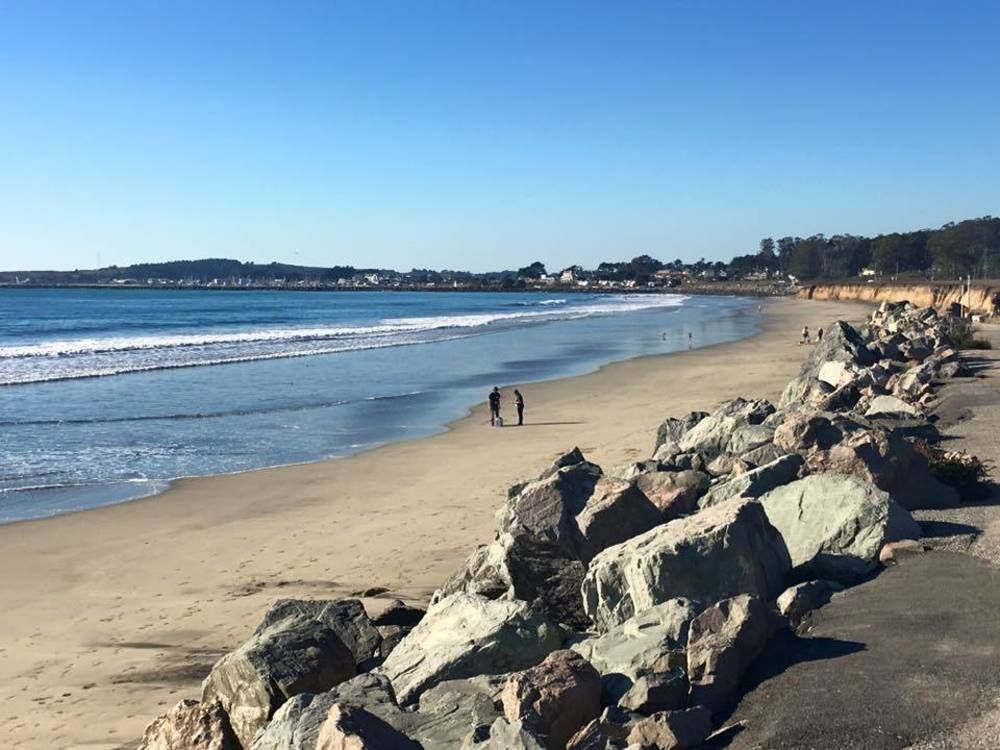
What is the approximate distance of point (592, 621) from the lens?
7.80m

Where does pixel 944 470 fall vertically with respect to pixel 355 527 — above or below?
above

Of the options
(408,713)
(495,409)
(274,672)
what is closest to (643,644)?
(408,713)

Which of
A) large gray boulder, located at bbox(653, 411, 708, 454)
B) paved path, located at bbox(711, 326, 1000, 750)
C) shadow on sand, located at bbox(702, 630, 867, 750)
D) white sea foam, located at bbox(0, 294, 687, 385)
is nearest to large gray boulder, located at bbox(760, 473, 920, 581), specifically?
paved path, located at bbox(711, 326, 1000, 750)

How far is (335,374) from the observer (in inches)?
1468

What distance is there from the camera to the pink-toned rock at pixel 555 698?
562 cm

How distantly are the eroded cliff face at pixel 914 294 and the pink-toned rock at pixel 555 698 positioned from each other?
50531 millimetres

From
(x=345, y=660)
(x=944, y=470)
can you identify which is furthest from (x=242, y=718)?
(x=944, y=470)

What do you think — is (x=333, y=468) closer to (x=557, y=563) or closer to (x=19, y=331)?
(x=557, y=563)

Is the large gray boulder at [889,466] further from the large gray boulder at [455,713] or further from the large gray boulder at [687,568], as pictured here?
the large gray boulder at [455,713]

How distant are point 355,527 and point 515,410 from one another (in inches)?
472

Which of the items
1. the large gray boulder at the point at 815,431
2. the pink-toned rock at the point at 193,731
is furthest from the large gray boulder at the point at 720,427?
the pink-toned rock at the point at 193,731

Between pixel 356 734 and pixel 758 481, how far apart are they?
5.66m

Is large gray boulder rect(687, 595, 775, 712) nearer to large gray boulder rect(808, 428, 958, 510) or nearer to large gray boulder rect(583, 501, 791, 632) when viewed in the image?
large gray boulder rect(583, 501, 791, 632)

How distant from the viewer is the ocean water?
20.4m
